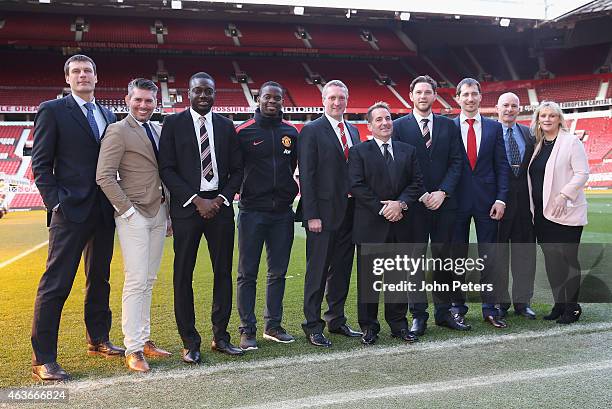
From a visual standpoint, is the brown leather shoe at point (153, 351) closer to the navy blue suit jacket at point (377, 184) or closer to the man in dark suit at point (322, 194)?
the man in dark suit at point (322, 194)

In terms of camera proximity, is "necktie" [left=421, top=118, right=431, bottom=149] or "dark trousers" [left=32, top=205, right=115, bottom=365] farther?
"necktie" [left=421, top=118, right=431, bottom=149]

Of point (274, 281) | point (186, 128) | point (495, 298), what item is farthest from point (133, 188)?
point (495, 298)

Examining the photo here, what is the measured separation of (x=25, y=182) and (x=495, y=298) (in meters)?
24.1

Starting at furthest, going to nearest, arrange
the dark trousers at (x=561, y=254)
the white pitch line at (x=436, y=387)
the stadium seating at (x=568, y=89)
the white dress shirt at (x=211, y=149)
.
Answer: the stadium seating at (x=568, y=89)
the dark trousers at (x=561, y=254)
the white dress shirt at (x=211, y=149)
the white pitch line at (x=436, y=387)

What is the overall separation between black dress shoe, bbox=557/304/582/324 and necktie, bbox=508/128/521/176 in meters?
1.23

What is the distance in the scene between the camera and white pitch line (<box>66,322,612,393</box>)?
354 cm

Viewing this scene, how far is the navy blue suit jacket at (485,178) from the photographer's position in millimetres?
4801

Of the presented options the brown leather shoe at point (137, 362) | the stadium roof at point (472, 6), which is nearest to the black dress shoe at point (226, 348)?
the brown leather shoe at point (137, 362)

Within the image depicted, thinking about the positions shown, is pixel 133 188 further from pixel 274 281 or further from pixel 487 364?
pixel 487 364

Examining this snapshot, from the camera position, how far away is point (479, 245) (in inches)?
194

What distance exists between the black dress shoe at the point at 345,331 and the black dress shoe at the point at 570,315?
5.62ft

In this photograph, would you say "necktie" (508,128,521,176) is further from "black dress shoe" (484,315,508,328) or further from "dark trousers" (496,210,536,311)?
"black dress shoe" (484,315,508,328)

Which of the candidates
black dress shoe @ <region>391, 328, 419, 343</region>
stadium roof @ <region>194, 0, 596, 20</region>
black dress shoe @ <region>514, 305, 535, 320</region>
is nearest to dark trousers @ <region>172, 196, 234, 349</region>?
black dress shoe @ <region>391, 328, 419, 343</region>

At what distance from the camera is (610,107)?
111ft
